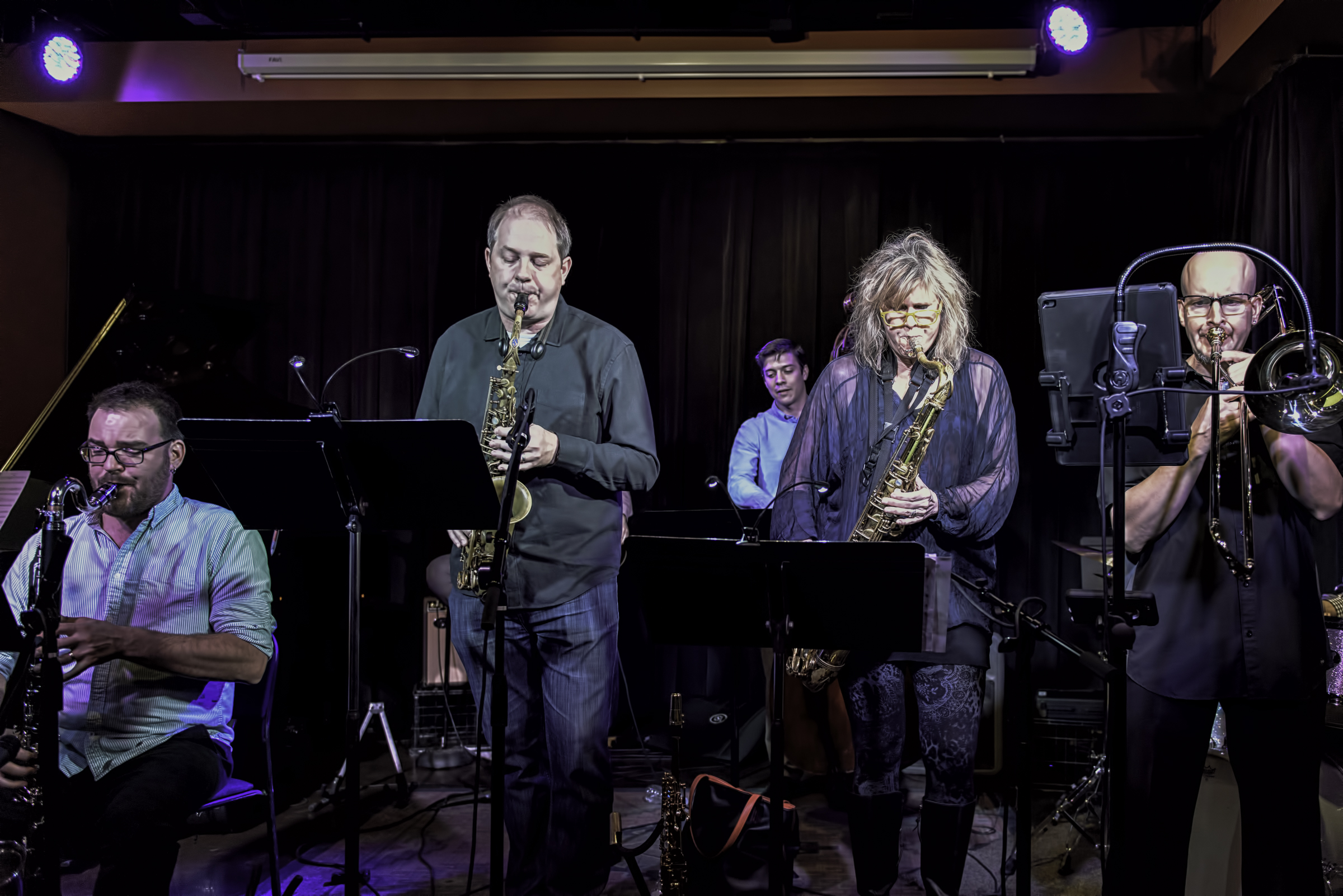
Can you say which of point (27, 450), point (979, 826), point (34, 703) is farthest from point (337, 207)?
point (979, 826)

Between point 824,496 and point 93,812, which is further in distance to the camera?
point 824,496

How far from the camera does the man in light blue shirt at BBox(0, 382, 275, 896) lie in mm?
2574

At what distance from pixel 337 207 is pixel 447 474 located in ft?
15.7

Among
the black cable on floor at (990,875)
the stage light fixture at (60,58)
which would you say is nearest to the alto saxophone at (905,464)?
the black cable on floor at (990,875)

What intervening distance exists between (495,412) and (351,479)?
65cm

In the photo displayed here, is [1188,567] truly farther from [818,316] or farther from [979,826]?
[818,316]

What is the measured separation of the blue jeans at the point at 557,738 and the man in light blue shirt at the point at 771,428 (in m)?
2.63

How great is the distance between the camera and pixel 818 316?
6.45m

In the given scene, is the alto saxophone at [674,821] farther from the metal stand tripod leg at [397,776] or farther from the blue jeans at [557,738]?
the metal stand tripod leg at [397,776]

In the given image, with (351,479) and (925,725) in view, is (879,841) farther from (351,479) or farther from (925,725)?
(351,479)

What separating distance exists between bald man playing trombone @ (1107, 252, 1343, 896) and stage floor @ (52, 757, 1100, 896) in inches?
48.6

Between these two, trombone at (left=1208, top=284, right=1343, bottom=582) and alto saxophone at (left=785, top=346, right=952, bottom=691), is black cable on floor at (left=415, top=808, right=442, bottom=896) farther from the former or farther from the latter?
trombone at (left=1208, top=284, right=1343, bottom=582)

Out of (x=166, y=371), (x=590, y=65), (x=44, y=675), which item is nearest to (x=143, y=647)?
(x=44, y=675)

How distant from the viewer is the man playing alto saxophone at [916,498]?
2719 millimetres
